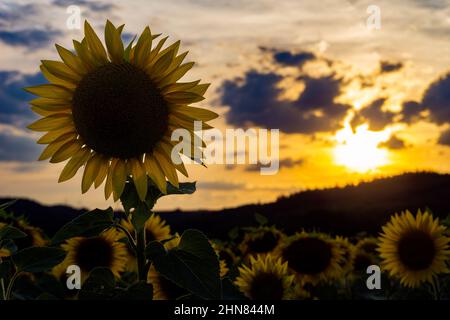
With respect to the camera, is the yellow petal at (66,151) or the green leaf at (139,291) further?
the yellow petal at (66,151)

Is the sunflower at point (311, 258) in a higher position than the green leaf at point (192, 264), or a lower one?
higher

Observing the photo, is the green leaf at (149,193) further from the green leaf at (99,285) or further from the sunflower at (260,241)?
the sunflower at (260,241)

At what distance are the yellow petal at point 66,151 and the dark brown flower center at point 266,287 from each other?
2.30m

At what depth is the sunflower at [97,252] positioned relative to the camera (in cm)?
601

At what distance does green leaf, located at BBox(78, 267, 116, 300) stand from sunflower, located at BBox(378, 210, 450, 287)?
3016 mm

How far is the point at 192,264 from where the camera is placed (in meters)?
3.05

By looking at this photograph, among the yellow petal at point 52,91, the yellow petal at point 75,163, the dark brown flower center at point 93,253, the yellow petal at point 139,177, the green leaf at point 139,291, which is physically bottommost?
the green leaf at point 139,291

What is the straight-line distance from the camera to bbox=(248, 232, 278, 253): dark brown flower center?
7273 mm

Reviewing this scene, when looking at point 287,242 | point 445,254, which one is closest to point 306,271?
point 287,242

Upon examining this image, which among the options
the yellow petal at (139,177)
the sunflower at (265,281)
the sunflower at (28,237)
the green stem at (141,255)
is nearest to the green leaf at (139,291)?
the green stem at (141,255)

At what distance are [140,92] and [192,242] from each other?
1011 millimetres

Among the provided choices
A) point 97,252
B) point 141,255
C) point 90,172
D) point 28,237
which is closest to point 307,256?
point 97,252

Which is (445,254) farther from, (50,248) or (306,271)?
(50,248)

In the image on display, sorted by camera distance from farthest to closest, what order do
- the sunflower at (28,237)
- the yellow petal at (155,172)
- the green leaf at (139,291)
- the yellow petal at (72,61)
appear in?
1. the sunflower at (28,237)
2. the yellow petal at (72,61)
3. the yellow petal at (155,172)
4. the green leaf at (139,291)
